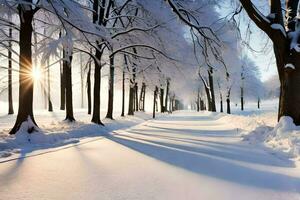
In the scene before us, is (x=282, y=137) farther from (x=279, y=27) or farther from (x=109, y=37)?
(x=109, y=37)

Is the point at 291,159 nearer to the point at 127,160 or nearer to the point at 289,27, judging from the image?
the point at 127,160

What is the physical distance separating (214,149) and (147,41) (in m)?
11.7

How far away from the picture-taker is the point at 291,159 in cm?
761

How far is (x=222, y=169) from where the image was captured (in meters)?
6.88

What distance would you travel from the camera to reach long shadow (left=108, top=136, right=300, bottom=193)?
221 inches

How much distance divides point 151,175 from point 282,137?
5.03 meters

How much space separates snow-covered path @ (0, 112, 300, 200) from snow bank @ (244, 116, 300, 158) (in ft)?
1.23

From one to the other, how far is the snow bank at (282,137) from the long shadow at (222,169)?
1.61 m

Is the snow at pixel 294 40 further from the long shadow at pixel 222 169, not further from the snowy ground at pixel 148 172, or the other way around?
the long shadow at pixel 222 169

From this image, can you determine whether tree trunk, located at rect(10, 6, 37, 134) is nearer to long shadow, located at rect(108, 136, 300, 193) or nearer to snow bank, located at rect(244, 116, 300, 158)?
long shadow, located at rect(108, 136, 300, 193)

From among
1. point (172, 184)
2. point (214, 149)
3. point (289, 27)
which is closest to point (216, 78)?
point (289, 27)

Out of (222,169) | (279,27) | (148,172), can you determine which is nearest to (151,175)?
(148,172)

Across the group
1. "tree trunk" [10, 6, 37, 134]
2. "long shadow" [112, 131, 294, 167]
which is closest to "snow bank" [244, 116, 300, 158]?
"long shadow" [112, 131, 294, 167]

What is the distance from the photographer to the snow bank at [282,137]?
8.29 metres
